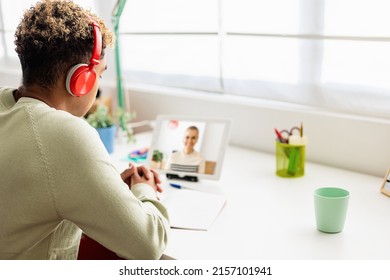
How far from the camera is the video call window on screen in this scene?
1599 mm

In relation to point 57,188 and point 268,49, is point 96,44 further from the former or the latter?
point 268,49

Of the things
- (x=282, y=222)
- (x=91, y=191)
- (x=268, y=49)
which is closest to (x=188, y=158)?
(x=282, y=222)

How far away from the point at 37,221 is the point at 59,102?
27 cm

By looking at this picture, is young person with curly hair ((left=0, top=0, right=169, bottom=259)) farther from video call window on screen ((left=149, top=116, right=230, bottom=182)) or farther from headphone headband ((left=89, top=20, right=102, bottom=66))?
video call window on screen ((left=149, top=116, right=230, bottom=182))

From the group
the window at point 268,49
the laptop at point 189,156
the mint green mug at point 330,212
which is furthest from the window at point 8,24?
the mint green mug at point 330,212

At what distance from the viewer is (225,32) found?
6.50 feet

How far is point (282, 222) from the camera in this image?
1293 mm

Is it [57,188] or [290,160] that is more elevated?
[57,188]

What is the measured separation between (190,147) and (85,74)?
0.63 metres

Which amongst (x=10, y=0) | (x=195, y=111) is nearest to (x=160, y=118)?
(x=195, y=111)

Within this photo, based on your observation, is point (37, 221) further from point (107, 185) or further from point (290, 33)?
point (290, 33)

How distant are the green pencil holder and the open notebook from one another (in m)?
0.27

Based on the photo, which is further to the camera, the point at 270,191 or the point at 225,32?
the point at 225,32

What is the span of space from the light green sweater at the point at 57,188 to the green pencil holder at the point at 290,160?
0.69 meters
